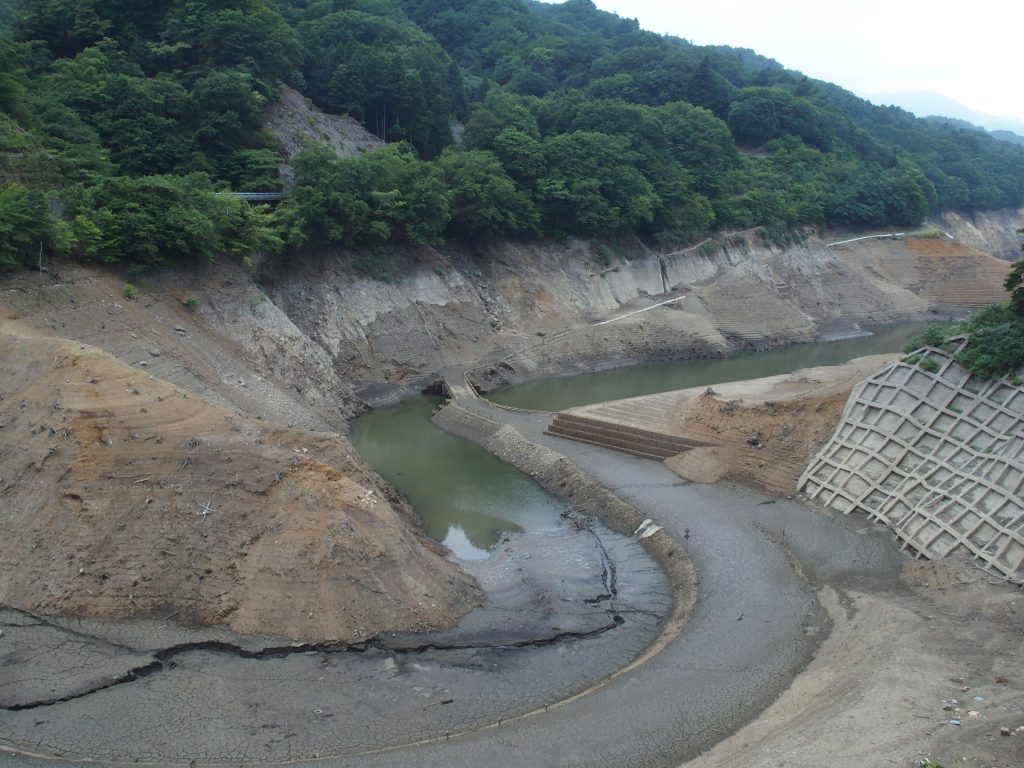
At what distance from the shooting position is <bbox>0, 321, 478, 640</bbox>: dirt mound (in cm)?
1633

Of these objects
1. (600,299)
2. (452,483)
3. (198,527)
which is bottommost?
(452,483)

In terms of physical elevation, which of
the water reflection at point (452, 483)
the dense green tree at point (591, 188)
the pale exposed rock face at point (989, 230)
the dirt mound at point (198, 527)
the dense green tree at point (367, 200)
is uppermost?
the pale exposed rock face at point (989, 230)

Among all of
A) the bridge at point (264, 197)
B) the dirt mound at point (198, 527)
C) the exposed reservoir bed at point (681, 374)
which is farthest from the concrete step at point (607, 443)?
the bridge at point (264, 197)

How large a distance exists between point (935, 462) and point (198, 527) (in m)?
18.4

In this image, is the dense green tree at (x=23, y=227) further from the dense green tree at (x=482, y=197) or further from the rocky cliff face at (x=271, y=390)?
the dense green tree at (x=482, y=197)

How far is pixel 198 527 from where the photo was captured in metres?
17.2

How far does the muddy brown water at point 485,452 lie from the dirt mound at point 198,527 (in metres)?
4.56

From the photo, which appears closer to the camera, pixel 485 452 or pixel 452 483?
pixel 452 483

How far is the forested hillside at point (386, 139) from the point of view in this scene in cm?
3062

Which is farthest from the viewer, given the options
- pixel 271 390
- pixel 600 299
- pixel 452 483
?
pixel 600 299

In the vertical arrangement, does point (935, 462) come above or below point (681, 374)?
above

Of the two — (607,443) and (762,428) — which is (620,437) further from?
(762,428)

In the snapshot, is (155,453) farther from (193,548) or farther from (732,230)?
(732,230)

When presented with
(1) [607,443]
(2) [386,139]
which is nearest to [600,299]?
(2) [386,139]
